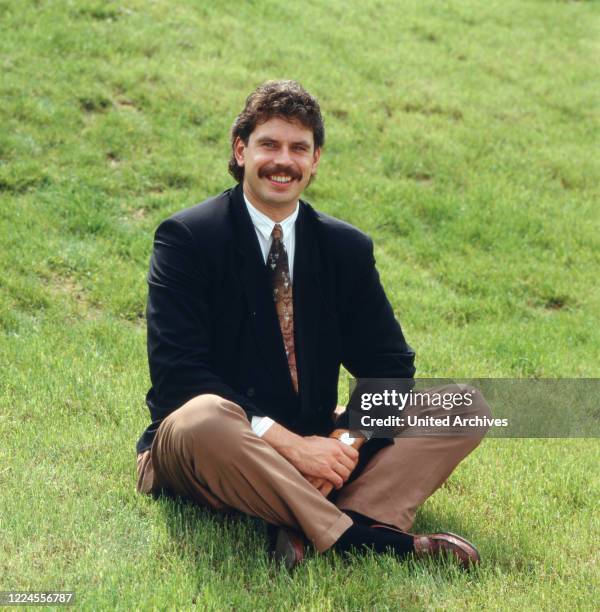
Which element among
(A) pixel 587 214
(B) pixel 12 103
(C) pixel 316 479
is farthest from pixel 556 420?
(B) pixel 12 103

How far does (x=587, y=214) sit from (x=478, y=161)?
4.99ft

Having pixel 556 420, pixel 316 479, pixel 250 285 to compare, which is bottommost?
pixel 556 420

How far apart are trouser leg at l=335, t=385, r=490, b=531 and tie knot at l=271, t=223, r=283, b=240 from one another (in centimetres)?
A: 124

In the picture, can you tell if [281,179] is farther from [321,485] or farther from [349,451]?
[321,485]

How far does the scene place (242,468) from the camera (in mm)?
4754

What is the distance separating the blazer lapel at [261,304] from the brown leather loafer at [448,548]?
107 centimetres

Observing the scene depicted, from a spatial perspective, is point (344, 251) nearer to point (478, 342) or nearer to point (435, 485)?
point (435, 485)

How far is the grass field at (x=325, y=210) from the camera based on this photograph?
481cm

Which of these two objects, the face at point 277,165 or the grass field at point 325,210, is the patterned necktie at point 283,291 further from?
the grass field at point 325,210

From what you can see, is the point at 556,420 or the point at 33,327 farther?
the point at 33,327

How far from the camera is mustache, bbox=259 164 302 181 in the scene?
5410mm

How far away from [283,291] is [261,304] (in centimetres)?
18

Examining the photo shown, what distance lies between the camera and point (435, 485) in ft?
17.9

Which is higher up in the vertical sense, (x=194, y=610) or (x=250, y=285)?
(x=250, y=285)
